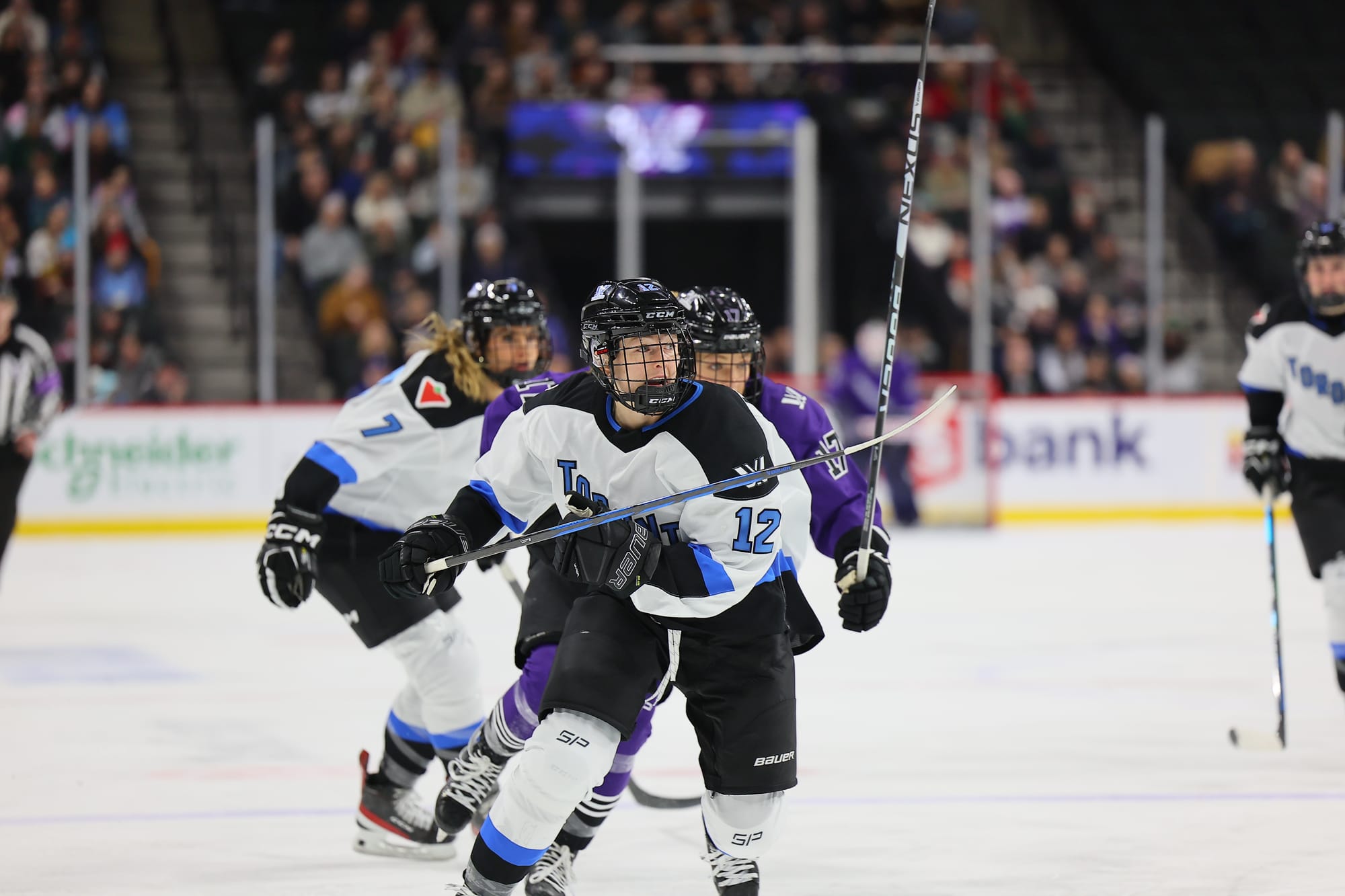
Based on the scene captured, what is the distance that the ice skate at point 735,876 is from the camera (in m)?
3.17

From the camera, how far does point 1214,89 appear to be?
15.4 metres

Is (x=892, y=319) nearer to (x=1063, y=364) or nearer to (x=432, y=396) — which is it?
(x=432, y=396)

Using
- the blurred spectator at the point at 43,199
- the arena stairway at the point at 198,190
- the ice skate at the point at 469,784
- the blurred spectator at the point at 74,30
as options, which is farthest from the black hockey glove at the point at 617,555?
the blurred spectator at the point at 74,30

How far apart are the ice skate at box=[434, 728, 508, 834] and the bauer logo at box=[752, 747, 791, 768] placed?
795mm

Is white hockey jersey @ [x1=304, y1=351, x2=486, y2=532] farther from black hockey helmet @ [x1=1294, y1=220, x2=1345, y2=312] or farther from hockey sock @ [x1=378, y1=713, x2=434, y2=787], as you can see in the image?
black hockey helmet @ [x1=1294, y1=220, x2=1345, y2=312]

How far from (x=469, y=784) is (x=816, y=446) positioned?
943 mm

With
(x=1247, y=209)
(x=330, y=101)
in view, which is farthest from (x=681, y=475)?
(x=1247, y=209)

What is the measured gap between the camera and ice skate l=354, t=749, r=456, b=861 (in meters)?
3.90

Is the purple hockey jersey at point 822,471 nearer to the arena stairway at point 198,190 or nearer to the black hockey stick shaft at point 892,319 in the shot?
the black hockey stick shaft at point 892,319

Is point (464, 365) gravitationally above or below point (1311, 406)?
above

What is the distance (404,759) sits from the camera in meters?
4.06

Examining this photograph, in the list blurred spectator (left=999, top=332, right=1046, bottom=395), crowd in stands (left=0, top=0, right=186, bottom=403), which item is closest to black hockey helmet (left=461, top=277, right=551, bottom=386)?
crowd in stands (left=0, top=0, right=186, bottom=403)

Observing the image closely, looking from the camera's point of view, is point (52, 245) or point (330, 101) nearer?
point (52, 245)

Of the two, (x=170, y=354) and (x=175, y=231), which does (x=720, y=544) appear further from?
(x=175, y=231)
